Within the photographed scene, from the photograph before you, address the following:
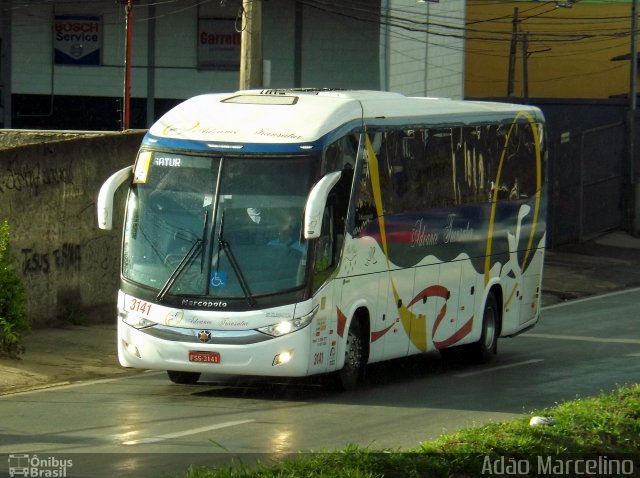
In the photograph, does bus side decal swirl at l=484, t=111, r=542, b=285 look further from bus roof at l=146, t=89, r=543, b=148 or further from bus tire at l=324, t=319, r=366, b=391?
bus tire at l=324, t=319, r=366, b=391

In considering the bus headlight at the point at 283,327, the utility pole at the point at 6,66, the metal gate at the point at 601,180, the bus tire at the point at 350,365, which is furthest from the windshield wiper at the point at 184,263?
the utility pole at the point at 6,66

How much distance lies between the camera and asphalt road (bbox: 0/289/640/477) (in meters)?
10.5

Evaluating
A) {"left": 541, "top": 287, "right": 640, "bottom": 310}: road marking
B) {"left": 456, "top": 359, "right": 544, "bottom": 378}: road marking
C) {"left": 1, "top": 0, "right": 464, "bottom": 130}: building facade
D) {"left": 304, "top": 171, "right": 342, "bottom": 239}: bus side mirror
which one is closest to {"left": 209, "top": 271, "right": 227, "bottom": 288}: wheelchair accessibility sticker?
{"left": 304, "top": 171, "right": 342, "bottom": 239}: bus side mirror

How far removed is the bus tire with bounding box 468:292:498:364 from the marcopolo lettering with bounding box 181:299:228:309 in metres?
5.40

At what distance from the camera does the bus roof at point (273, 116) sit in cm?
1372

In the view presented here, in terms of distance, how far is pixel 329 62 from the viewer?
154 ft

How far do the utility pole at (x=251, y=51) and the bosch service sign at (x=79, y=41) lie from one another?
29.1 meters

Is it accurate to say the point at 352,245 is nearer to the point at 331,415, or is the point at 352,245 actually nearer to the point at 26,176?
the point at 331,415

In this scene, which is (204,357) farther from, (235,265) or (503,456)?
(503,456)

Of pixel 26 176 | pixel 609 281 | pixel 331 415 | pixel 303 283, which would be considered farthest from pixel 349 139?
pixel 609 281

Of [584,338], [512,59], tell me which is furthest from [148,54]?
[584,338]

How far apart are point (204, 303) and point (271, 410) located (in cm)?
127

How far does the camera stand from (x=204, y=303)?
13234mm

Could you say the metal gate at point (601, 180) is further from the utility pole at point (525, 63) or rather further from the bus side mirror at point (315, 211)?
the bus side mirror at point (315, 211)
